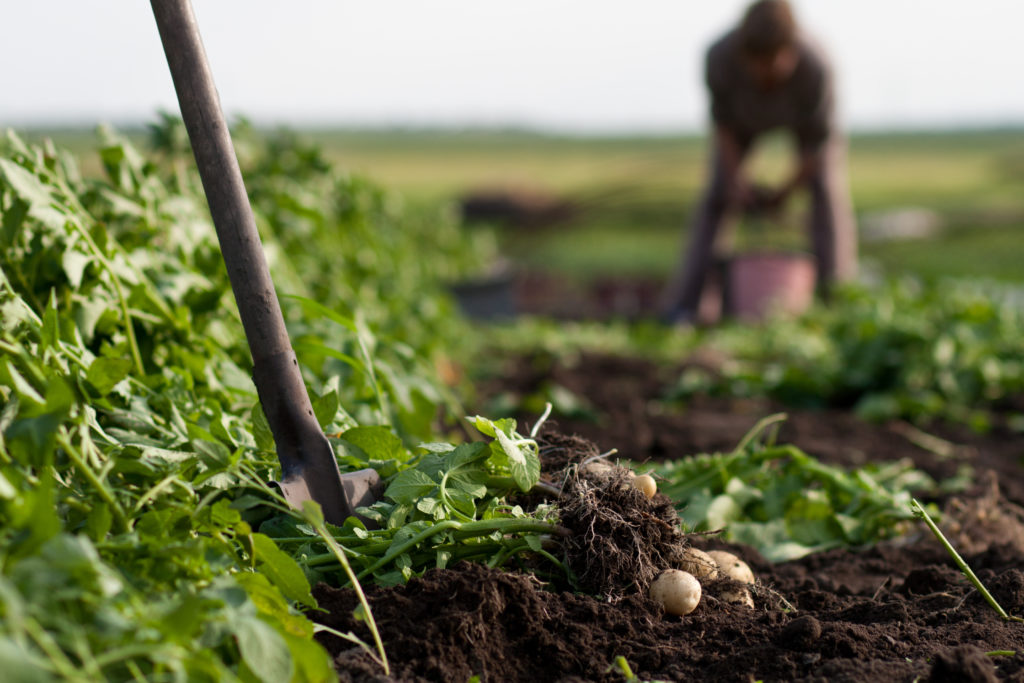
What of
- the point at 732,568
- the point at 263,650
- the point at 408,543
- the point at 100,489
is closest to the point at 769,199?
the point at 732,568

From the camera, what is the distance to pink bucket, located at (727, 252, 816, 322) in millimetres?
8336

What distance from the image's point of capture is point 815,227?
862 cm

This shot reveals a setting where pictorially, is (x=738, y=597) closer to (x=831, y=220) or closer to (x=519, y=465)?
(x=519, y=465)

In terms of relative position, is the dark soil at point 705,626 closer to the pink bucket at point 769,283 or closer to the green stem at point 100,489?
the green stem at point 100,489

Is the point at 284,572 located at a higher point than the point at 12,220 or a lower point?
lower

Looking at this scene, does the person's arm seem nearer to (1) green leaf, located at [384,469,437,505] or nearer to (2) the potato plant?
(2) the potato plant

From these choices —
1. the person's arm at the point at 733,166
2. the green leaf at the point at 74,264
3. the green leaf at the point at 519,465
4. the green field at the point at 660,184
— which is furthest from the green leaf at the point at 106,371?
the person's arm at the point at 733,166

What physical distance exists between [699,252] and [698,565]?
7294 mm

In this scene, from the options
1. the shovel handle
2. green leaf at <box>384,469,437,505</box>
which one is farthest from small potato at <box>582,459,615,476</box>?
the shovel handle

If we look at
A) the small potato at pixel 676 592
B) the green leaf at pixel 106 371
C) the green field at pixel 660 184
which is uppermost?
the green leaf at pixel 106 371

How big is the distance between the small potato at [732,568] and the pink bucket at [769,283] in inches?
253

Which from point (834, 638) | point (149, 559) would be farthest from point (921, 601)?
point (149, 559)

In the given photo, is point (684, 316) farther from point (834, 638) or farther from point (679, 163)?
point (679, 163)

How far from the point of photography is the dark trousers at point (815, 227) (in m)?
8.46
